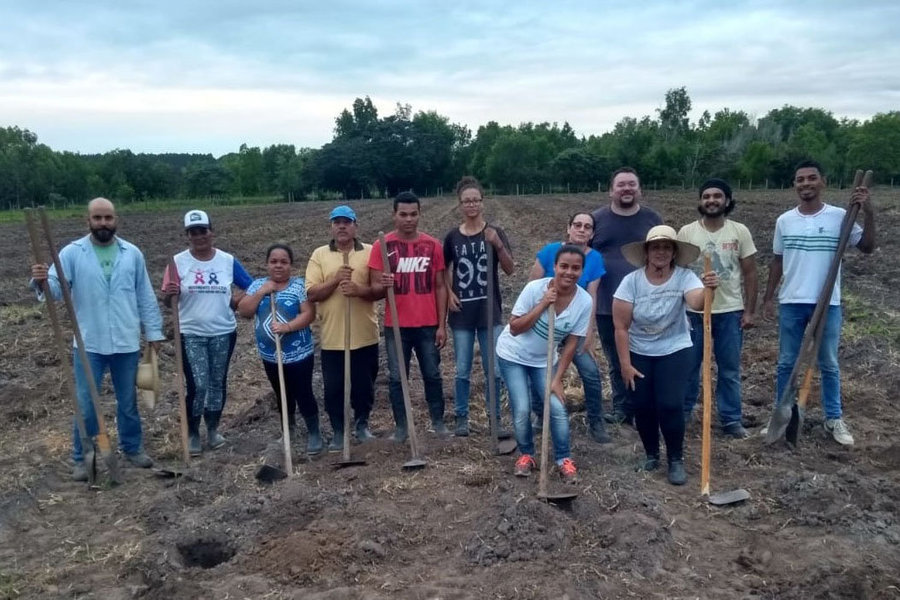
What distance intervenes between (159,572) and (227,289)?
7.84ft

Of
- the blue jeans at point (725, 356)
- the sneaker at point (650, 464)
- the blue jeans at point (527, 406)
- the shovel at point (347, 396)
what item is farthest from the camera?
the blue jeans at point (725, 356)

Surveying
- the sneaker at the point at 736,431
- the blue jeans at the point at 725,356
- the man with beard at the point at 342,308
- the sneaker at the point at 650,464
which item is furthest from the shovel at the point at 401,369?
the sneaker at the point at 736,431

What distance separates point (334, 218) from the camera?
5.61m

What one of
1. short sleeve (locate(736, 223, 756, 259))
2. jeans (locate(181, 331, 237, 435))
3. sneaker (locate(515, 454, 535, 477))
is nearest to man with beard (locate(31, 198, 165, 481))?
jeans (locate(181, 331, 237, 435))

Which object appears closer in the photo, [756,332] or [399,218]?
[399,218]

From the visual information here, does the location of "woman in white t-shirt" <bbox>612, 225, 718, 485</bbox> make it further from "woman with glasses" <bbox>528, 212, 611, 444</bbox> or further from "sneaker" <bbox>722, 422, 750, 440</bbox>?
"sneaker" <bbox>722, 422, 750, 440</bbox>

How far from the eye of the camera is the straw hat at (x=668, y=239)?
4.93 meters

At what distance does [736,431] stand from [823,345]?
957mm

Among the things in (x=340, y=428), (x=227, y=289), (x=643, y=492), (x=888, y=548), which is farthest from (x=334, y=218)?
(x=888, y=548)

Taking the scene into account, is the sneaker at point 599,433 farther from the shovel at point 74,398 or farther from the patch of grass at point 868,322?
the patch of grass at point 868,322

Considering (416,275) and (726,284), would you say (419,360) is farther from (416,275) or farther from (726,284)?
(726,284)

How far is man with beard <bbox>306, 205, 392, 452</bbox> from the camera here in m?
5.62

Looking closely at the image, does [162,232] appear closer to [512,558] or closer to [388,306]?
[388,306]

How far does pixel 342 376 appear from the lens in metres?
5.90
